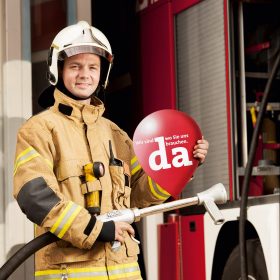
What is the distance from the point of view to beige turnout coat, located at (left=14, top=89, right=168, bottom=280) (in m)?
3.97

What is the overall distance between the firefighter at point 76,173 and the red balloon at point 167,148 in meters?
0.06

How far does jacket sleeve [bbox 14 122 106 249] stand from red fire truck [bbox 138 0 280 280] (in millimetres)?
1297

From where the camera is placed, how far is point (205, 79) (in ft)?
18.4

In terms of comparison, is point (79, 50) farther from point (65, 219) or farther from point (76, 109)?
point (65, 219)

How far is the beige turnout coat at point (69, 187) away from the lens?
397 centimetres


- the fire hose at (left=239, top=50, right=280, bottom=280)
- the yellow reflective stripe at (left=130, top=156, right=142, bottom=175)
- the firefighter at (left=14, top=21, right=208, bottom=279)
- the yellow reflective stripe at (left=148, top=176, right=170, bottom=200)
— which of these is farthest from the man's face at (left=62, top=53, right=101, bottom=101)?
the fire hose at (left=239, top=50, right=280, bottom=280)

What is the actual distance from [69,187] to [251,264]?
1.48m

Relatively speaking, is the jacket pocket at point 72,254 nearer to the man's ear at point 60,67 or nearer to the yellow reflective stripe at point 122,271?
the yellow reflective stripe at point 122,271

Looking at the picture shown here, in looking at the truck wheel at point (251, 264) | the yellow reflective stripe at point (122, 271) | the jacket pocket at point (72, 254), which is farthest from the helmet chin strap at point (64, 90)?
the truck wheel at point (251, 264)

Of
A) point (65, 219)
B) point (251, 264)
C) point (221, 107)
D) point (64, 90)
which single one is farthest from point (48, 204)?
point (221, 107)

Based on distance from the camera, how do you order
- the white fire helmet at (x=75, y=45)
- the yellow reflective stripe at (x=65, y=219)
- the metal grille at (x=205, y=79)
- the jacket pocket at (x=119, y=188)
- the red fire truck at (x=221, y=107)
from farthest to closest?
1. the metal grille at (x=205, y=79)
2. the red fire truck at (x=221, y=107)
3. the white fire helmet at (x=75, y=45)
4. the jacket pocket at (x=119, y=188)
5. the yellow reflective stripe at (x=65, y=219)

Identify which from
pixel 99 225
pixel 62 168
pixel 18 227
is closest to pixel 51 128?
pixel 62 168

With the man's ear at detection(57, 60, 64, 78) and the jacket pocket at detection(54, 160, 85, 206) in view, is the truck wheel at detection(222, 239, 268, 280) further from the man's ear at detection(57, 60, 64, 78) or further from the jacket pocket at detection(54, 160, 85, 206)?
the man's ear at detection(57, 60, 64, 78)

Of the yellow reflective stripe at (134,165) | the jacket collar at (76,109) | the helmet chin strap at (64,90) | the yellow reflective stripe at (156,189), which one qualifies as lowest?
the yellow reflective stripe at (156,189)
